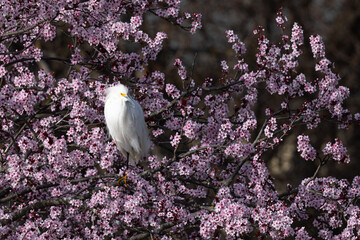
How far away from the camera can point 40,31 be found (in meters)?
6.08

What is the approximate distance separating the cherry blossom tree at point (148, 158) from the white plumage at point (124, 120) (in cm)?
15

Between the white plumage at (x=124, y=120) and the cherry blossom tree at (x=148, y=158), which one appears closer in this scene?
the cherry blossom tree at (x=148, y=158)

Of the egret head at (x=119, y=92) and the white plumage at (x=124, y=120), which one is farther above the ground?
the egret head at (x=119, y=92)

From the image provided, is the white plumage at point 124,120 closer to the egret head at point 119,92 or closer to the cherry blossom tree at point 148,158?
the egret head at point 119,92

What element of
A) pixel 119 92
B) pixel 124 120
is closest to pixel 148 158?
pixel 124 120

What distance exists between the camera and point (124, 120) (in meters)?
5.76

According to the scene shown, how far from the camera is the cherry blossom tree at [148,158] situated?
510 centimetres

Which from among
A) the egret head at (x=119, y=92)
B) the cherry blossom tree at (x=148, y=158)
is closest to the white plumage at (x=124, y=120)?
the egret head at (x=119, y=92)

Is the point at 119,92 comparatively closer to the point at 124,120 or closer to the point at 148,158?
the point at 124,120

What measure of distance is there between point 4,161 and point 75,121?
0.83m

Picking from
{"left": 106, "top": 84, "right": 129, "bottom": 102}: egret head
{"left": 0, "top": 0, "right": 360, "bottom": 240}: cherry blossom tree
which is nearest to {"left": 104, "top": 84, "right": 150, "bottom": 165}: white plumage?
{"left": 106, "top": 84, "right": 129, "bottom": 102}: egret head

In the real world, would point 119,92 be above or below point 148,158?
above

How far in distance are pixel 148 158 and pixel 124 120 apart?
1.47 feet

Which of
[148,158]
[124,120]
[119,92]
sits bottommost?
[148,158]
